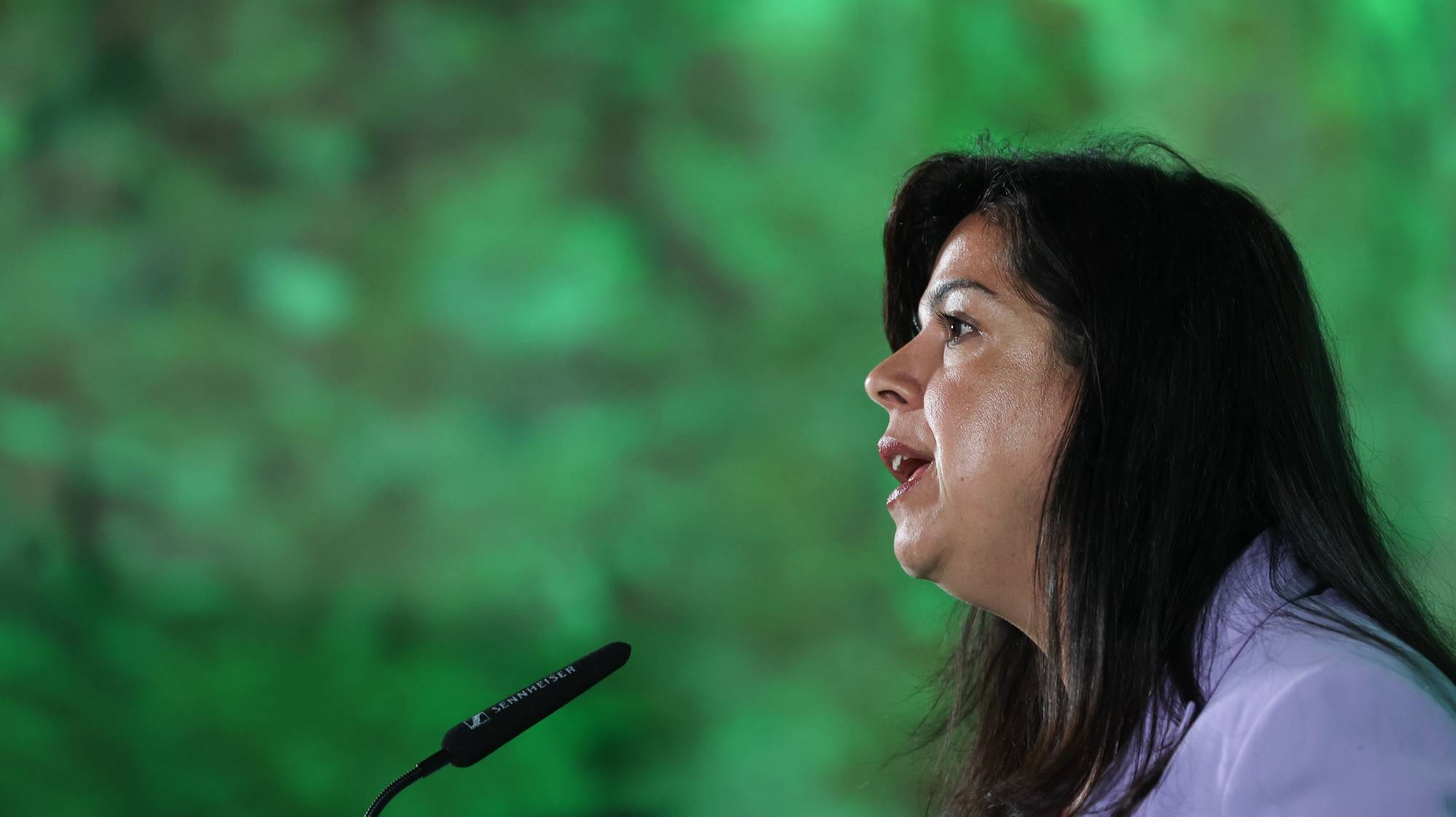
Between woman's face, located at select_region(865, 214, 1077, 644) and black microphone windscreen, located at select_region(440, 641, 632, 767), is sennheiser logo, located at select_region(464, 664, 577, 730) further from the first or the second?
woman's face, located at select_region(865, 214, 1077, 644)

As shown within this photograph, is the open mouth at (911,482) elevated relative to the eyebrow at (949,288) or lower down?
lower down

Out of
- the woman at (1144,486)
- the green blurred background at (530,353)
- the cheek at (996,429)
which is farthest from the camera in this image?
the green blurred background at (530,353)

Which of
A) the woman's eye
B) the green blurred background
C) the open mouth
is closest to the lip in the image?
the open mouth

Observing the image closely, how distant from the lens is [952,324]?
1.20 metres

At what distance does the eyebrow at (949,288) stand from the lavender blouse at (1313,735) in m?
0.37

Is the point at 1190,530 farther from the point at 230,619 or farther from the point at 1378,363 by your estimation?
the point at 1378,363

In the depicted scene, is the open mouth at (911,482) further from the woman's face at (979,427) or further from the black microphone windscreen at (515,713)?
the black microphone windscreen at (515,713)

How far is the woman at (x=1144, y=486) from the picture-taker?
0.92m

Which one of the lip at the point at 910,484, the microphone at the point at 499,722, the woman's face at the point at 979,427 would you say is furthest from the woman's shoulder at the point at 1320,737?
the microphone at the point at 499,722

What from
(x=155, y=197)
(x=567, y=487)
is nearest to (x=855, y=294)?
(x=567, y=487)

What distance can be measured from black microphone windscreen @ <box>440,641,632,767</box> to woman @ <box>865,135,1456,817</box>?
32 cm

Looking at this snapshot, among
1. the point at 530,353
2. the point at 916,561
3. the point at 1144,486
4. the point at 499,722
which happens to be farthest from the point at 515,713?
the point at 530,353

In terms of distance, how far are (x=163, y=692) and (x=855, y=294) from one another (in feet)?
4.82

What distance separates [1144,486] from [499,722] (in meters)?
0.55
